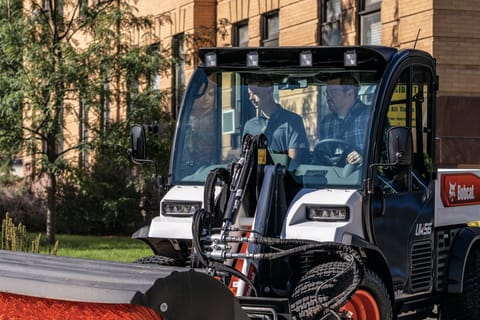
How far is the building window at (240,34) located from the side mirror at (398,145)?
16.4 meters

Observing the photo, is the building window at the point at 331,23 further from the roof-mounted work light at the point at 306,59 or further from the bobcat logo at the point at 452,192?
the roof-mounted work light at the point at 306,59

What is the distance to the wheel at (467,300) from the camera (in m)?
9.32

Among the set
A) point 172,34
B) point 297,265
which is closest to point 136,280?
point 297,265

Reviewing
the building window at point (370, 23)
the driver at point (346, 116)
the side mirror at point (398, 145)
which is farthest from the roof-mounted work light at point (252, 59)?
the building window at point (370, 23)

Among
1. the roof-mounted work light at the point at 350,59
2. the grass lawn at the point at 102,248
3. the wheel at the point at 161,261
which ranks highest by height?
the roof-mounted work light at the point at 350,59

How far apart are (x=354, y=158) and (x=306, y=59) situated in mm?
848

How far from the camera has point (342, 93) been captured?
27.1 feet

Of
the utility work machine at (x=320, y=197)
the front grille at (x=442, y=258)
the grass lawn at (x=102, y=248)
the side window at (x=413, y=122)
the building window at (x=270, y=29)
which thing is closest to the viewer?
the utility work machine at (x=320, y=197)

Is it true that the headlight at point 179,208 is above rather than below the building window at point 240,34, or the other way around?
below

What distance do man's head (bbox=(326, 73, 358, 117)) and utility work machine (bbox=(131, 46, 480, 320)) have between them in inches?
1.2

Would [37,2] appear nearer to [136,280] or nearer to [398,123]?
[398,123]

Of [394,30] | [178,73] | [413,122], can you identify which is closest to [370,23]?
[394,30]

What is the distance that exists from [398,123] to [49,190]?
14.0 metres

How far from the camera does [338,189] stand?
26.2ft
